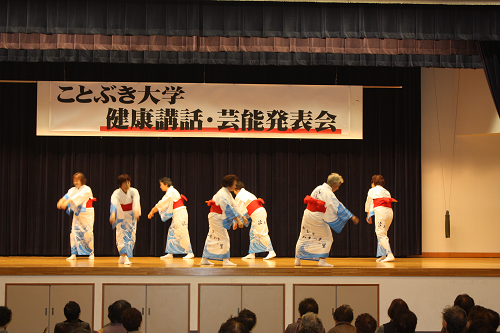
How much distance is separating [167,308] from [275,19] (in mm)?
3465

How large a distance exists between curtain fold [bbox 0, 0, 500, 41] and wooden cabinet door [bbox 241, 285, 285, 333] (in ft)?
9.50

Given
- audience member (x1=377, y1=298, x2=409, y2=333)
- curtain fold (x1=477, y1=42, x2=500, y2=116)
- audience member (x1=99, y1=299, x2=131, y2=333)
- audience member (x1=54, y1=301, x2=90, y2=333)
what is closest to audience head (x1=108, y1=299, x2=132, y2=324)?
audience member (x1=99, y1=299, x2=131, y2=333)

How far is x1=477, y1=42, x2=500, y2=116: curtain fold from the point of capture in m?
5.48

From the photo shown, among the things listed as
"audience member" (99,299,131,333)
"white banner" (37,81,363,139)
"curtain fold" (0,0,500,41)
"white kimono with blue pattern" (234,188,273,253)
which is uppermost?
"curtain fold" (0,0,500,41)

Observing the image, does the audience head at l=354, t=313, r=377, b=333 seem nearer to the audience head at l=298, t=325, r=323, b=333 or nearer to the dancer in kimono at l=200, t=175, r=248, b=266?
the audience head at l=298, t=325, r=323, b=333

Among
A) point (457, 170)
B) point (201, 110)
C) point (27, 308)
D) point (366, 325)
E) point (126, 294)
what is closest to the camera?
point (366, 325)

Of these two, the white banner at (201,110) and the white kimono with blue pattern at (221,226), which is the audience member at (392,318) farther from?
the white banner at (201,110)

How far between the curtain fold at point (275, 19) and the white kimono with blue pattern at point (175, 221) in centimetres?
304

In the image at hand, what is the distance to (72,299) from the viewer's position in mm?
5855

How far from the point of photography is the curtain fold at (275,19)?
17.1ft

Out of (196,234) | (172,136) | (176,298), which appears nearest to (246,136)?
(172,136)

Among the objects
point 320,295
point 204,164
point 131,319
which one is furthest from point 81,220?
point 131,319

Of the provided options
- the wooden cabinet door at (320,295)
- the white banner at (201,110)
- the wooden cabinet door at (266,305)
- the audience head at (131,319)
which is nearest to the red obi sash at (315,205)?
the wooden cabinet door at (320,295)

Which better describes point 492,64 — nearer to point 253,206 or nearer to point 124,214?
point 253,206
